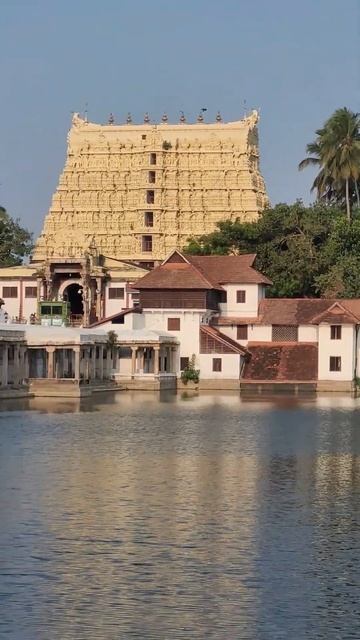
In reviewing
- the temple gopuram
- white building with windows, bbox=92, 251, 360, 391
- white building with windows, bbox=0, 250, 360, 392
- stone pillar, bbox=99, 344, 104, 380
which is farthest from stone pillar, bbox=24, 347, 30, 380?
the temple gopuram

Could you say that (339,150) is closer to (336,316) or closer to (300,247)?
(300,247)

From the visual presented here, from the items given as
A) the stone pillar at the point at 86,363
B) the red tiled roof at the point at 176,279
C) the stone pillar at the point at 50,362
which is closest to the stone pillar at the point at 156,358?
the stone pillar at the point at 86,363

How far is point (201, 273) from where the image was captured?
84938 millimetres

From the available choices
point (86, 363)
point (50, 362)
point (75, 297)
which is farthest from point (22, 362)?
point (75, 297)

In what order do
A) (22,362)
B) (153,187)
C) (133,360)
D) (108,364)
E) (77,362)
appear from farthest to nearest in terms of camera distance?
(153,187), (108,364), (133,360), (77,362), (22,362)

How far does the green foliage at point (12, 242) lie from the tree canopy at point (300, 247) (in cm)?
2236

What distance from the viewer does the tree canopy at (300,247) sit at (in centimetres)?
9206

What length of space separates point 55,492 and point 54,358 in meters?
39.1

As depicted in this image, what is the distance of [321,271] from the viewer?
94.4 meters

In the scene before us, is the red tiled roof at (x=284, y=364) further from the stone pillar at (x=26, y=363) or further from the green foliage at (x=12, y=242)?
the green foliage at (x=12, y=242)

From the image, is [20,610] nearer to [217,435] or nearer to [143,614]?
[143,614]

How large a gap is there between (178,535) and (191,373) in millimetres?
54064

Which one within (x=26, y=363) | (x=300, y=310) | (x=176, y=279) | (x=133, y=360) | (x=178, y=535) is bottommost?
(x=178, y=535)

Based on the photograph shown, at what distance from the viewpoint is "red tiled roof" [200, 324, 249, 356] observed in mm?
81812
